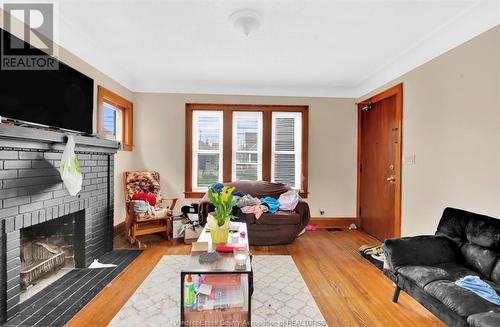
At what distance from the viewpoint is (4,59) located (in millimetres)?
1882

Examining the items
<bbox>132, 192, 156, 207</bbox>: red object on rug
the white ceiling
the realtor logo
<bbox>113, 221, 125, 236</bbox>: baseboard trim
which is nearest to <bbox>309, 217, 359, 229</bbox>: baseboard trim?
the white ceiling

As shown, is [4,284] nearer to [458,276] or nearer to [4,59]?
[4,59]

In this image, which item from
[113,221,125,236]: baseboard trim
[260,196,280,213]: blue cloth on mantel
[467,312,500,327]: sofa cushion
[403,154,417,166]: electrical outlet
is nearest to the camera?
[467,312,500,327]: sofa cushion

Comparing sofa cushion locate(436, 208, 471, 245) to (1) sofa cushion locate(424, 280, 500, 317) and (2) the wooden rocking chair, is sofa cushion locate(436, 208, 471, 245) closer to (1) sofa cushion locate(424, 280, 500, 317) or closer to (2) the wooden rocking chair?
(1) sofa cushion locate(424, 280, 500, 317)

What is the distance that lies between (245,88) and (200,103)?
83 centimetres

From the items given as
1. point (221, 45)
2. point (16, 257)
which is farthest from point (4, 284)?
point (221, 45)

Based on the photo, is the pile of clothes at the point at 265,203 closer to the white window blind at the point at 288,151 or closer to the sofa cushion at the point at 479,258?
the white window blind at the point at 288,151

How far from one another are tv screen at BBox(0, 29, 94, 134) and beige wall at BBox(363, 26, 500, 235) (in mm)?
3721

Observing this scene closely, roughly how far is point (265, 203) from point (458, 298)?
2.50 meters

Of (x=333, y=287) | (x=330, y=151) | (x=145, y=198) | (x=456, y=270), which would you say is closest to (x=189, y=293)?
(x=333, y=287)

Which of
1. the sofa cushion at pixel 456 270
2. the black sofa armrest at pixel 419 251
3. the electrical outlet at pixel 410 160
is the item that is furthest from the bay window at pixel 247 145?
the sofa cushion at pixel 456 270

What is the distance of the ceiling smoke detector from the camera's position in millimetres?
2328

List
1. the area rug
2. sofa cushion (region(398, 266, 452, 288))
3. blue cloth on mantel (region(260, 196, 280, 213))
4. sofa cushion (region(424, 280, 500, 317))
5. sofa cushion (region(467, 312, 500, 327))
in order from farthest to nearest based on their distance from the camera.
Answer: blue cloth on mantel (region(260, 196, 280, 213)) → the area rug → sofa cushion (region(398, 266, 452, 288)) → sofa cushion (region(424, 280, 500, 317)) → sofa cushion (region(467, 312, 500, 327))

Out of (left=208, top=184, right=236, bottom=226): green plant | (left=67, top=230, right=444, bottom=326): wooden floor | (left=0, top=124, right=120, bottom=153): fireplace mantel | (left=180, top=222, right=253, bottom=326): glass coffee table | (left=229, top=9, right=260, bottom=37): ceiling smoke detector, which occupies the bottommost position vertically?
(left=67, top=230, right=444, bottom=326): wooden floor
